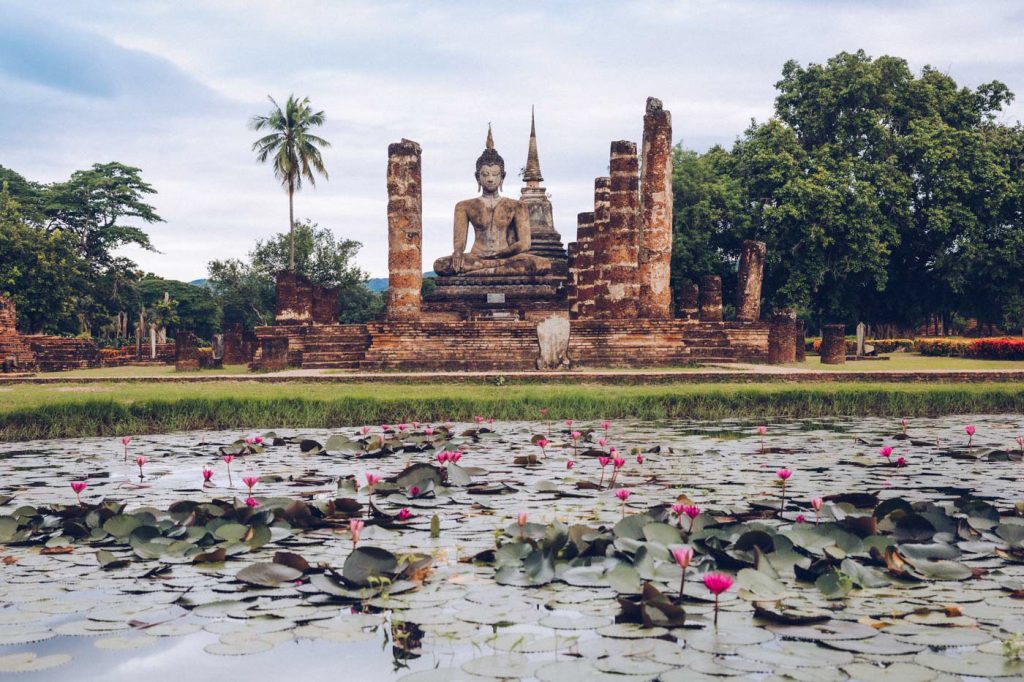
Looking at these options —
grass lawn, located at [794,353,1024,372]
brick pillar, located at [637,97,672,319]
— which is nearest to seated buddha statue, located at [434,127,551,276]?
brick pillar, located at [637,97,672,319]

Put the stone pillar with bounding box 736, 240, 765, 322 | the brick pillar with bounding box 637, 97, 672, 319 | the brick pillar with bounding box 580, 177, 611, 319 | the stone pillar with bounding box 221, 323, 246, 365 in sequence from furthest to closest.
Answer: the stone pillar with bounding box 736, 240, 765, 322
the stone pillar with bounding box 221, 323, 246, 365
the brick pillar with bounding box 580, 177, 611, 319
the brick pillar with bounding box 637, 97, 672, 319

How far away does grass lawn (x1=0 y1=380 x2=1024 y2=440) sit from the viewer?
10102mm

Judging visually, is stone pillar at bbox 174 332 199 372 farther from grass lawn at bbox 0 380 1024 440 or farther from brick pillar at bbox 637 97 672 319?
brick pillar at bbox 637 97 672 319

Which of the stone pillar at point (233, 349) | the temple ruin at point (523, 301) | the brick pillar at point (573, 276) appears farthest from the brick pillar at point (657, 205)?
the stone pillar at point (233, 349)

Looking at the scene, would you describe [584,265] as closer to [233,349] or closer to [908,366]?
[233,349]

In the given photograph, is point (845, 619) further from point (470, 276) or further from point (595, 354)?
point (470, 276)

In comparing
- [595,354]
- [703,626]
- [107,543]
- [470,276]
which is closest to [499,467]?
[107,543]

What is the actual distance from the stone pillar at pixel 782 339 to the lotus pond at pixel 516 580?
46.1 feet

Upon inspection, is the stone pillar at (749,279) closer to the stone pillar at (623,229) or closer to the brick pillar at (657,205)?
the brick pillar at (657,205)

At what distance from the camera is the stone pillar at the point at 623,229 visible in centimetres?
2125

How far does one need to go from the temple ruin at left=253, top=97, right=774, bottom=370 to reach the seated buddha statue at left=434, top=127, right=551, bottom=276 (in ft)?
0.10

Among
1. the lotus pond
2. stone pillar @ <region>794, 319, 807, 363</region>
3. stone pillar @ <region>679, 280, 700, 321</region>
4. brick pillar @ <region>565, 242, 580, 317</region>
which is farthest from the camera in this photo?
brick pillar @ <region>565, 242, 580, 317</region>

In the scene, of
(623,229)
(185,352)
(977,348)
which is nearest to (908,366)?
(623,229)

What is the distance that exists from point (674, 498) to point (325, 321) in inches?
737
